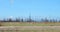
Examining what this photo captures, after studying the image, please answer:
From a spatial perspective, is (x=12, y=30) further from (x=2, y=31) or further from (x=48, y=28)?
(x=48, y=28)

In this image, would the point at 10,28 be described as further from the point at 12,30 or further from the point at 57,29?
the point at 57,29

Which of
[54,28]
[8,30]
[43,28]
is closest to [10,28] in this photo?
[8,30]

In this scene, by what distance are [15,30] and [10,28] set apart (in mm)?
88

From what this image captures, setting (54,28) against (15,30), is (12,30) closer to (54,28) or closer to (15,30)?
(15,30)

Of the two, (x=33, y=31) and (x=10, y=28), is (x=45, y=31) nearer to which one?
(x=33, y=31)

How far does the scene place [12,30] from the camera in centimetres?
203

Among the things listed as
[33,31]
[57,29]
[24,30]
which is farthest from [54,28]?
[24,30]

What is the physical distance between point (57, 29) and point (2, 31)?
2.98 feet

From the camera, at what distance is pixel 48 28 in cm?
208

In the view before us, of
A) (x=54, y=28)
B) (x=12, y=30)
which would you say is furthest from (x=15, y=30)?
(x=54, y=28)

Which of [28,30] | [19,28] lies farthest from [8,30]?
[28,30]

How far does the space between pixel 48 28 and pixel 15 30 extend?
0.55 m

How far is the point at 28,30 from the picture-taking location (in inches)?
79.6

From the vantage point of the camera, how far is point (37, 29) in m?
2.03
